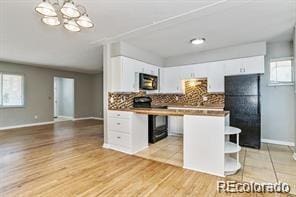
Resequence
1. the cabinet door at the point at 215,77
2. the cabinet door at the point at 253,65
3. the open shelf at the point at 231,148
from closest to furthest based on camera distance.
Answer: the open shelf at the point at 231,148 → the cabinet door at the point at 253,65 → the cabinet door at the point at 215,77

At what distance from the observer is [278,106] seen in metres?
4.16

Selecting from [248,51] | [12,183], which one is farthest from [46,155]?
[248,51]

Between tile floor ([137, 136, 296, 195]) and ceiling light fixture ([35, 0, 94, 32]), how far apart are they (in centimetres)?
253

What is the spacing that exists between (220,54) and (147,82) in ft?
6.61

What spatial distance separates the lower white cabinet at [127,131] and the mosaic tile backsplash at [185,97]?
343 millimetres

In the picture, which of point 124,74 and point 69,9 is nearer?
point 69,9

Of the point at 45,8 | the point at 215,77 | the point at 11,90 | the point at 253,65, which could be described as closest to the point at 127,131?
the point at 45,8

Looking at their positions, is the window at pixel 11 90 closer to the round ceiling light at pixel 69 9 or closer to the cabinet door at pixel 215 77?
the round ceiling light at pixel 69 9

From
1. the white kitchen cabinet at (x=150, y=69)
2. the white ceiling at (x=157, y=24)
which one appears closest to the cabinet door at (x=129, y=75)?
the white kitchen cabinet at (x=150, y=69)

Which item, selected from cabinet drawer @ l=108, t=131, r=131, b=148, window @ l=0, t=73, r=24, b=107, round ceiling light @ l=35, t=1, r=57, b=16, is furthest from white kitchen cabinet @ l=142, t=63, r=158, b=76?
window @ l=0, t=73, r=24, b=107

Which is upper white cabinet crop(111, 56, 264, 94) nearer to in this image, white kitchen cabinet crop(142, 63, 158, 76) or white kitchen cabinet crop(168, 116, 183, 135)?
white kitchen cabinet crop(142, 63, 158, 76)

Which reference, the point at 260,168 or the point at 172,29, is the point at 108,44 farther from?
the point at 260,168

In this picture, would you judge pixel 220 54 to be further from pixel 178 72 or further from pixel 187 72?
pixel 178 72

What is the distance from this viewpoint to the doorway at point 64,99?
8.75 meters
